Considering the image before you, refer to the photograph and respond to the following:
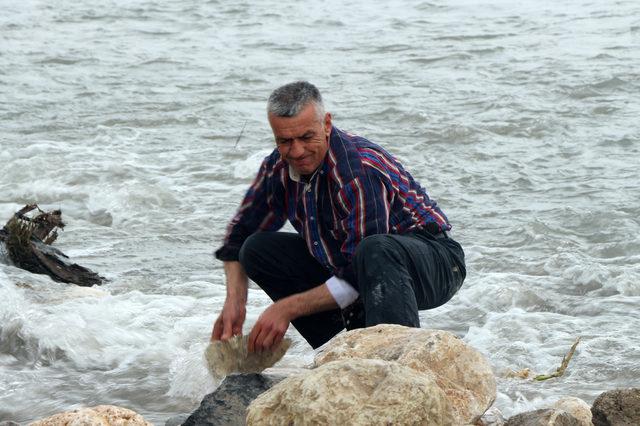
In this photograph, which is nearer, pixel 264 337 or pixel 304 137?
pixel 264 337

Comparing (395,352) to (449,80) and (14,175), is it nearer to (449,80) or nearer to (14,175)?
Answer: (14,175)

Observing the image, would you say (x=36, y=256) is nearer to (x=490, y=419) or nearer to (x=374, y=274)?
(x=374, y=274)

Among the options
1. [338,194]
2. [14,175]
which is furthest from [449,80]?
[338,194]

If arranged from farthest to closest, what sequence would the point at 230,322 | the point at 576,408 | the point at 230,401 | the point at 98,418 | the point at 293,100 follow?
the point at 230,322 → the point at 293,100 → the point at 576,408 → the point at 230,401 → the point at 98,418

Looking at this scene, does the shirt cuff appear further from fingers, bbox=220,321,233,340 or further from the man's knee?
fingers, bbox=220,321,233,340

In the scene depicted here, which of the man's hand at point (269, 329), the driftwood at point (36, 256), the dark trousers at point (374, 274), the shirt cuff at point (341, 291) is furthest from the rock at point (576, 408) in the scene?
the driftwood at point (36, 256)

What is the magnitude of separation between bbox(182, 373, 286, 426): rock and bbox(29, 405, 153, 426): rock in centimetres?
24

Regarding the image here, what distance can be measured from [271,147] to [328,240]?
6585 mm

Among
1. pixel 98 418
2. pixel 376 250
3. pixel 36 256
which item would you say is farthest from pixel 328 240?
pixel 36 256

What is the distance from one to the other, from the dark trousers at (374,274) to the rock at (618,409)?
1178 mm

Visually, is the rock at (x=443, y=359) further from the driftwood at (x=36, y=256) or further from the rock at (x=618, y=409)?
the driftwood at (x=36, y=256)

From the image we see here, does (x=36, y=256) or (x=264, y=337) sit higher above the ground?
(x=264, y=337)

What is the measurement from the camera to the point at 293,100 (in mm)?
4723

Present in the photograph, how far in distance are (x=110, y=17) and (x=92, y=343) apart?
15.0 metres
